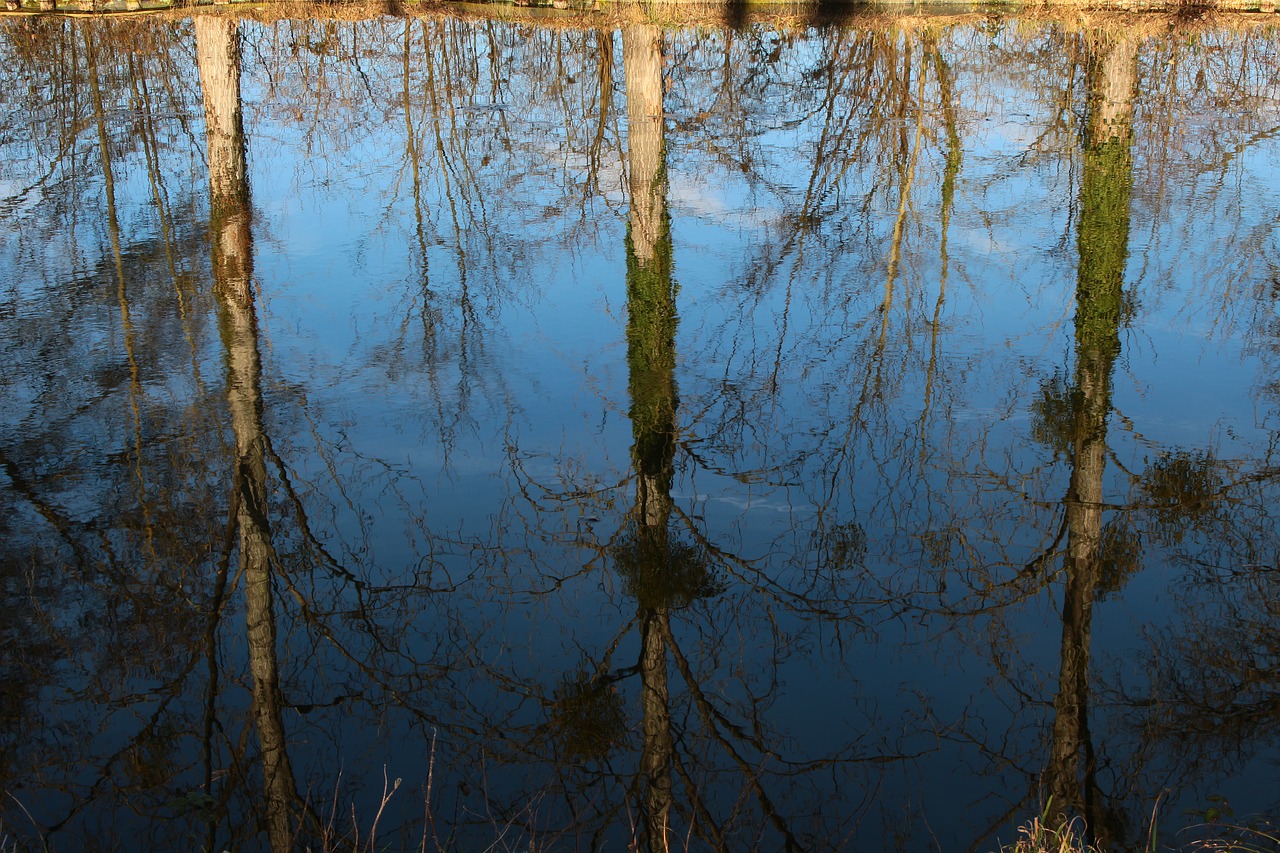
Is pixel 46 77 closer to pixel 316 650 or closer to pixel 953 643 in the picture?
pixel 316 650

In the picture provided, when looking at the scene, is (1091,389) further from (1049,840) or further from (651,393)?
(1049,840)

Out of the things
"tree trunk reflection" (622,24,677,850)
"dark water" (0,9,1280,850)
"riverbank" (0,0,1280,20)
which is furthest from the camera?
"riverbank" (0,0,1280,20)

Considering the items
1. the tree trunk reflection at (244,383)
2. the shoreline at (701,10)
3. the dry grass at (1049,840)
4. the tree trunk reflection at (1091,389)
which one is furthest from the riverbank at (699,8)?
the dry grass at (1049,840)

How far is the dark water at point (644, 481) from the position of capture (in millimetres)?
3943

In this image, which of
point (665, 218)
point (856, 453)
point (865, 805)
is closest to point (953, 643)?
point (865, 805)

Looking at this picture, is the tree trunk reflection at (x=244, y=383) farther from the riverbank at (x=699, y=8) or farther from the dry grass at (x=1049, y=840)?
the riverbank at (x=699, y=8)

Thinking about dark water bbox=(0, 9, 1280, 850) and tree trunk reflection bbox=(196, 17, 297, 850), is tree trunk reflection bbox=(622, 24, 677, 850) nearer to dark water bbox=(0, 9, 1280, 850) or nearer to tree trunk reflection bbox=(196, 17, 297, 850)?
dark water bbox=(0, 9, 1280, 850)

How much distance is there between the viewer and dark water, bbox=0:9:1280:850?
12.9 ft

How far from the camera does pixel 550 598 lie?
4930 millimetres

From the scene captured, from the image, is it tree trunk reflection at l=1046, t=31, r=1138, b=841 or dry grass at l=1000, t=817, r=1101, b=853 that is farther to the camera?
tree trunk reflection at l=1046, t=31, r=1138, b=841

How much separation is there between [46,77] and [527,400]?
33.0 feet

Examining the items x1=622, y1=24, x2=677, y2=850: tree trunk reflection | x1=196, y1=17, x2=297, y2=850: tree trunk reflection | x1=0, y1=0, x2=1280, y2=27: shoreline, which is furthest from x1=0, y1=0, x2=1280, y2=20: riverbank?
x1=622, y1=24, x2=677, y2=850: tree trunk reflection

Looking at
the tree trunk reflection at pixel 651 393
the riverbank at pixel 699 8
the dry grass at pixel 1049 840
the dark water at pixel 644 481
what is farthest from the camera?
the riverbank at pixel 699 8

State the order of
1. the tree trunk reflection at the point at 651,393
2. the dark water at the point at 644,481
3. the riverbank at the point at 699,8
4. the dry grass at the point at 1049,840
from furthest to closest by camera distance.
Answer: the riverbank at the point at 699,8 < the tree trunk reflection at the point at 651,393 < the dark water at the point at 644,481 < the dry grass at the point at 1049,840
